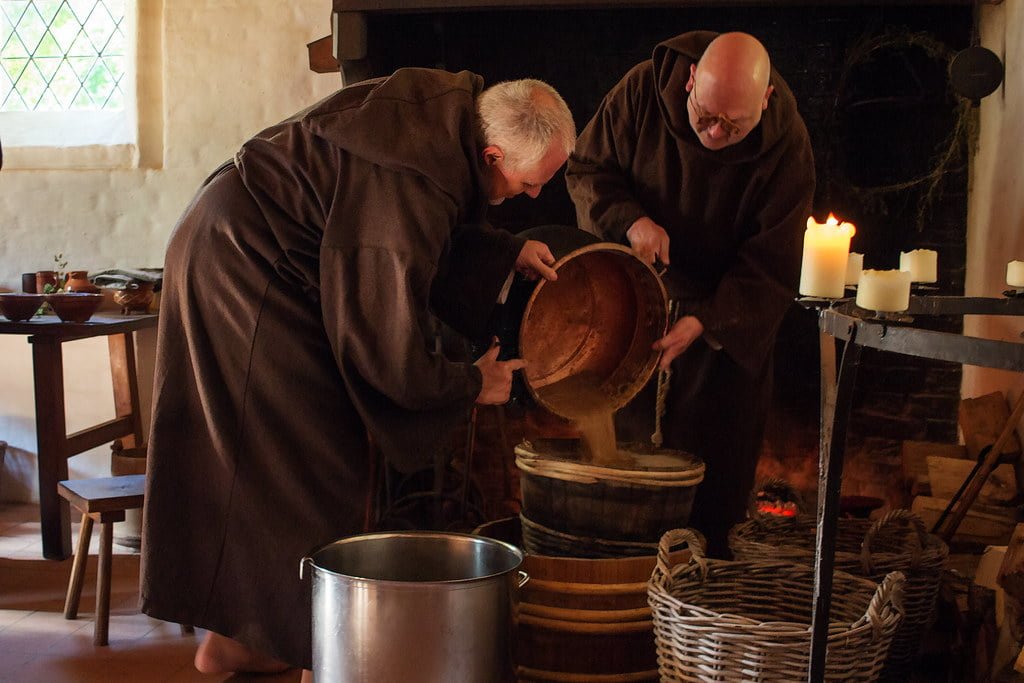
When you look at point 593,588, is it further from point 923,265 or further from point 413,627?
point 923,265

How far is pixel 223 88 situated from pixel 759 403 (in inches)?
120

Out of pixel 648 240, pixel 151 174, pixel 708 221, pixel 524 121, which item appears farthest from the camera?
pixel 151 174

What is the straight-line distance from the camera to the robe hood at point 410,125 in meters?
2.59

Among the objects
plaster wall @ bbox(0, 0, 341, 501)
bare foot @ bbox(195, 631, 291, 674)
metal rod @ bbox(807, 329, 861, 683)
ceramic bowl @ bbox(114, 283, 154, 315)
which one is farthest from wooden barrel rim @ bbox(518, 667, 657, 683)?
plaster wall @ bbox(0, 0, 341, 501)

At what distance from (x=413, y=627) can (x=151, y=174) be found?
3.64 m

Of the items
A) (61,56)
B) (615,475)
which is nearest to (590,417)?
(615,475)

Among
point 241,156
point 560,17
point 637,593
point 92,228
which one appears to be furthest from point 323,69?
point 637,593

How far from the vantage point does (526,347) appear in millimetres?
3076

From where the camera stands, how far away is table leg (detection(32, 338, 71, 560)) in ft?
14.7

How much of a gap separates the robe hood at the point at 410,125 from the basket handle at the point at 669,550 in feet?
3.24

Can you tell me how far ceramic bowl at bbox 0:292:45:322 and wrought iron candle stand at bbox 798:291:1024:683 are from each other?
11.8 ft

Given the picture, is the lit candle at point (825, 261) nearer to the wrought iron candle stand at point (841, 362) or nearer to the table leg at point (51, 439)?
the wrought iron candle stand at point (841, 362)

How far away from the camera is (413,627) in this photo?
2.37 meters

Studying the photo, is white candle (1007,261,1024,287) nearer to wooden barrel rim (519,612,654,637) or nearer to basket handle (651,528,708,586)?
basket handle (651,528,708,586)
